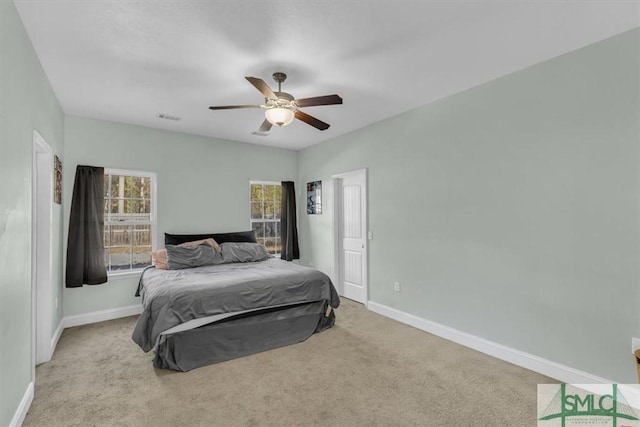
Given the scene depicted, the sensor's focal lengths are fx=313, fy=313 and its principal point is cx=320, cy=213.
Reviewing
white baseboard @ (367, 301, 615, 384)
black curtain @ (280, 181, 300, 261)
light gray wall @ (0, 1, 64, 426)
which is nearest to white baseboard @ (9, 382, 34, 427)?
light gray wall @ (0, 1, 64, 426)

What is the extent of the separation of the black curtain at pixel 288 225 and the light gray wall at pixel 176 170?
0.29m

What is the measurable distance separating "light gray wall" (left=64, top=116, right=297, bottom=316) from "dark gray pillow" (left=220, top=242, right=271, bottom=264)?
2.22 feet

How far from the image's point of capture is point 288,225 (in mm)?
5738

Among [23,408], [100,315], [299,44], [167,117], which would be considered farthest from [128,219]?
[299,44]

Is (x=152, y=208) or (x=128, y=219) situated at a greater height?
(x=152, y=208)

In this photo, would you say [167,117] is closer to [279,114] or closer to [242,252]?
[242,252]

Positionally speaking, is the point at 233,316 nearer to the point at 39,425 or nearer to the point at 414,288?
the point at 39,425

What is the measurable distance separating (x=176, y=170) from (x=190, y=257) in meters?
1.44

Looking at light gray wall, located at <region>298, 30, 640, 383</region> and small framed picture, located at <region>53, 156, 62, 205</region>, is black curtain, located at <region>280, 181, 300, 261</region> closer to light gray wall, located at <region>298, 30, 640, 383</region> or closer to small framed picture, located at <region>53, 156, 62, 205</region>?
light gray wall, located at <region>298, 30, 640, 383</region>

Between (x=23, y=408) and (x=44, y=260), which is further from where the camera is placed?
(x=44, y=260)

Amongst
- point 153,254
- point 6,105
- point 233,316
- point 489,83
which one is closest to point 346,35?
point 489,83

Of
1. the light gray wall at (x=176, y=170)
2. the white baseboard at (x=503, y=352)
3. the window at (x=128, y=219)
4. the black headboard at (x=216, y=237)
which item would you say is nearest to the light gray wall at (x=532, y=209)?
the white baseboard at (x=503, y=352)

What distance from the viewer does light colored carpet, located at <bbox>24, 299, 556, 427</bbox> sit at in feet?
6.91

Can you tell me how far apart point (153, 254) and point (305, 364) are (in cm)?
265
